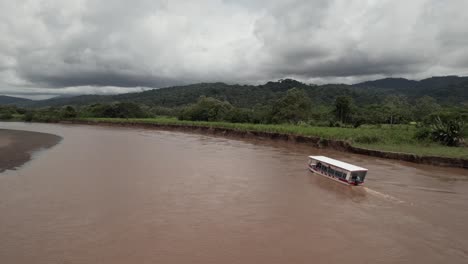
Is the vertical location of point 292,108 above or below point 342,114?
above

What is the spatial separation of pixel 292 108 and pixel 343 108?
715cm

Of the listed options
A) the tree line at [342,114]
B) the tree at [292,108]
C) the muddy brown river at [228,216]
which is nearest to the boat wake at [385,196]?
the muddy brown river at [228,216]

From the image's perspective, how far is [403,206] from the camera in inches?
414

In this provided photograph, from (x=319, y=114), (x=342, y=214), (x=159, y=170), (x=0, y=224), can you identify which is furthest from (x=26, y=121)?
(x=342, y=214)

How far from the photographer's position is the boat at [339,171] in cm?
1283

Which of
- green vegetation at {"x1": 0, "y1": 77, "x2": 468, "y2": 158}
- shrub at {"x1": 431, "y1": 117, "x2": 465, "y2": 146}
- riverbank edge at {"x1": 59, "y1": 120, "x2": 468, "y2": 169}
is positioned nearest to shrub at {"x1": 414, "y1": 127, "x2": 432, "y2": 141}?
green vegetation at {"x1": 0, "y1": 77, "x2": 468, "y2": 158}

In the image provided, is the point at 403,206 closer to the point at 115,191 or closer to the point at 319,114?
the point at 115,191

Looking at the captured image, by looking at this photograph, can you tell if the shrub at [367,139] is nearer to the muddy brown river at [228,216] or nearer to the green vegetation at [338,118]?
the green vegetation at [338,118]

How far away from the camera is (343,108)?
43.6 m

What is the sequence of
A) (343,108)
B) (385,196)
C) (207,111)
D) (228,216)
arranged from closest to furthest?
1. (228,216)
2. (385,196)
3. (343,108)
4. (207,111)

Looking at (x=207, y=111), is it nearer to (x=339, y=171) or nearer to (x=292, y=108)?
(x=292, y=108)

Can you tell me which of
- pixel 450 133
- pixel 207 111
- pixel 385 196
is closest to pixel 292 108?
pixel 207 111

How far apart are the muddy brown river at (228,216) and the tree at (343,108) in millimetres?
27657

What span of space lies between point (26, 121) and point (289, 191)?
81.1m
